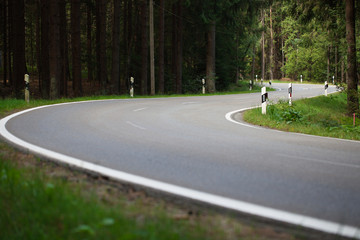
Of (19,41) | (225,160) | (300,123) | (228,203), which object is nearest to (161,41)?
(19,41)

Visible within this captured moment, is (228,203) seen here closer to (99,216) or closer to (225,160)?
(99,216)

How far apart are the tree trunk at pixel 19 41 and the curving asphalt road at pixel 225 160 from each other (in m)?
17.5

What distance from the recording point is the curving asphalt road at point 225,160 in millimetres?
4764

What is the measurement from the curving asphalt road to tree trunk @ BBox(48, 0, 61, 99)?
36.0 feet

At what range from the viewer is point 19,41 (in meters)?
27.7

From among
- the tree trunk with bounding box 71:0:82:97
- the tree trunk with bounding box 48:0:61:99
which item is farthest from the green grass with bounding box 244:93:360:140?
the tree trunk with bounding box 71:0:82:97

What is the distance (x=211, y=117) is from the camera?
45.1ft

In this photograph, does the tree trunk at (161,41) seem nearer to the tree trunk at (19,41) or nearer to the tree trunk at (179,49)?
the tree trunk at (179,49)

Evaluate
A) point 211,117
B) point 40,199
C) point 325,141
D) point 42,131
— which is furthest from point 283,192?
point 211,117

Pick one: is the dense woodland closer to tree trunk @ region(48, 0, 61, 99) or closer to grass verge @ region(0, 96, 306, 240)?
tree trunk @ region(48, 0, 61, 99)

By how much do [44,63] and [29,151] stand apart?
22.5 meters


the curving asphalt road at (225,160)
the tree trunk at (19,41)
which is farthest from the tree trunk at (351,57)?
the tree trunk at (19,41)

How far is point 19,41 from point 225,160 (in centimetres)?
2467

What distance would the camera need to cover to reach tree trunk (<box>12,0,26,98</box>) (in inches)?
1073
